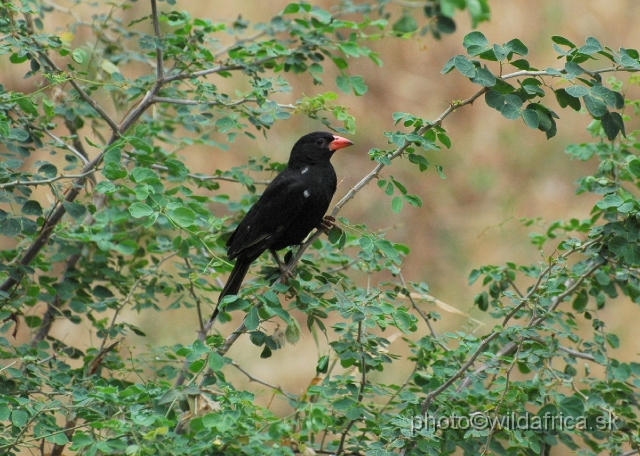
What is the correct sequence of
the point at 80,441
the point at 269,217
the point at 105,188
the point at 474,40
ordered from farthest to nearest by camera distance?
the point at 269,217
the point at 105,188
the point at 474,40
the point at 80,441

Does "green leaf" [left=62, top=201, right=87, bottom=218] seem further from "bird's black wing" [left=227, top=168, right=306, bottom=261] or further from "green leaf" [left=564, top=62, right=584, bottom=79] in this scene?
"green leaf" [left=564, top=62, right=584, bottom=79]

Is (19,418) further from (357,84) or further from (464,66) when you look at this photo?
(357,84)

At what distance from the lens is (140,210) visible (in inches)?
93.9

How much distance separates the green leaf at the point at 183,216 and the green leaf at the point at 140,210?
0.07m

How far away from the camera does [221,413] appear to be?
2.16 meters

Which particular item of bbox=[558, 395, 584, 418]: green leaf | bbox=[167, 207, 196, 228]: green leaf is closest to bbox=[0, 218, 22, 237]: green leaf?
bbox=[167, 207, 196, 228]: green leaf

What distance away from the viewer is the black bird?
11.4ft

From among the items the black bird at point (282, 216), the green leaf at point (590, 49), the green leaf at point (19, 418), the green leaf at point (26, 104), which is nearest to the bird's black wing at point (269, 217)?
the black bird at point (282, 216)

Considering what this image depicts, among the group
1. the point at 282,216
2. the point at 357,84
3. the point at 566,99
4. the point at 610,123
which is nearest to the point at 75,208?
the point at 282,216

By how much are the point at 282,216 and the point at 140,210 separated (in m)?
1.23

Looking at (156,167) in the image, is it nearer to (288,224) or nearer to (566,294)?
(288,224)

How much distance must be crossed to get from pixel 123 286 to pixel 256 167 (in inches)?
32.9

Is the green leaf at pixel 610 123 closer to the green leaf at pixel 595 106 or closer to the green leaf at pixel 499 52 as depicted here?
the green leaf at pixel 595 106

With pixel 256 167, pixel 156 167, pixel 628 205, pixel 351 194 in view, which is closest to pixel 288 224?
pixel 256 167
